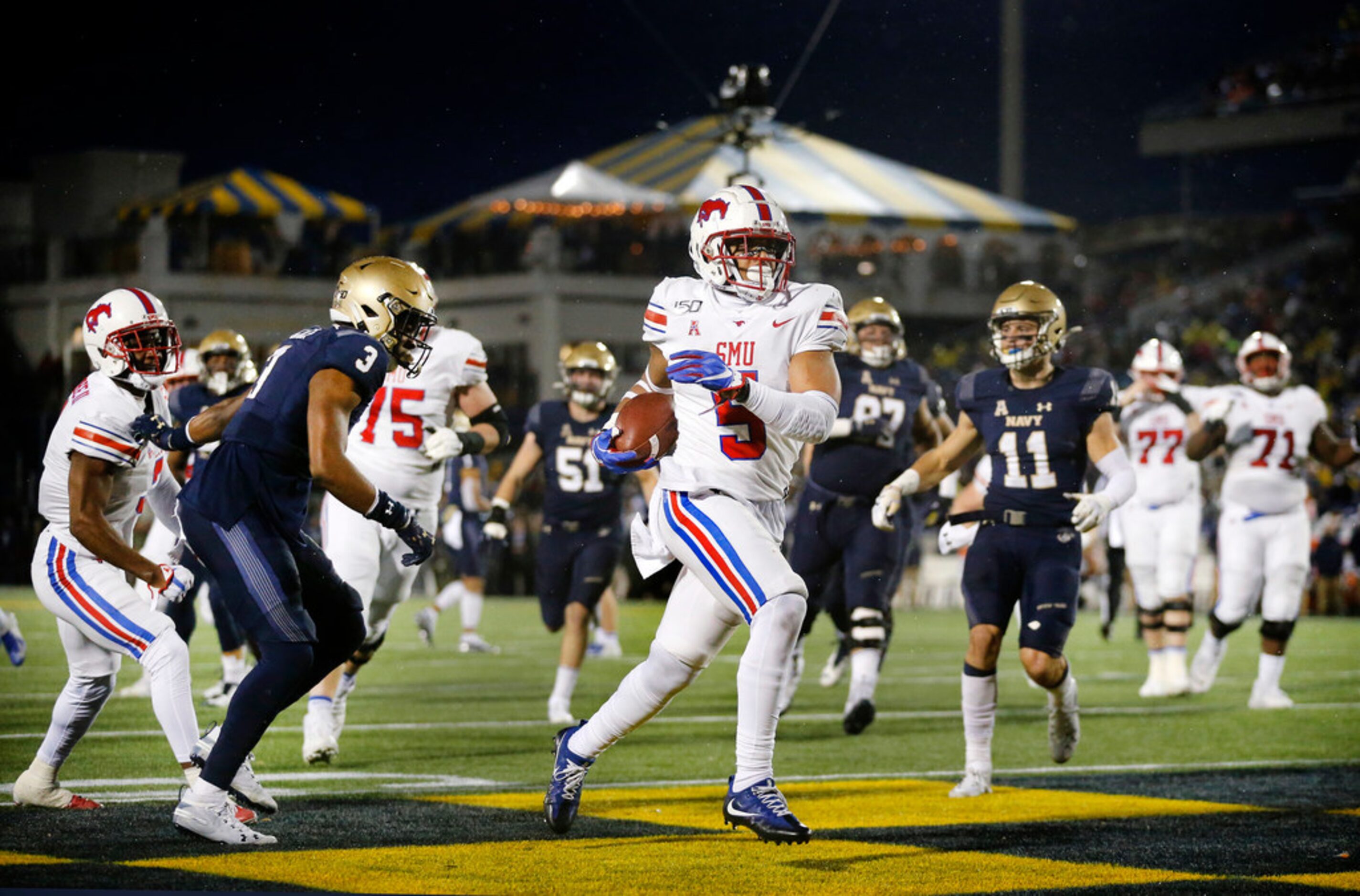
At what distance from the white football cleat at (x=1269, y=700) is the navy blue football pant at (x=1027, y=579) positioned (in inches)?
122

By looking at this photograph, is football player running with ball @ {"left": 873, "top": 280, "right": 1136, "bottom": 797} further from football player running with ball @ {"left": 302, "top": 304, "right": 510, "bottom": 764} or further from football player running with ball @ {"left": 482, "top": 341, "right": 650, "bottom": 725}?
football player running with ball @ {"left": 482, "top": 341, "right": 650, "bottom": 725}

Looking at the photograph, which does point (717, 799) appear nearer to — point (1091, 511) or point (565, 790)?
point (565, 790)

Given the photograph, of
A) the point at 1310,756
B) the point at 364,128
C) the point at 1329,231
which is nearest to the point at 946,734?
the point at 1310,756

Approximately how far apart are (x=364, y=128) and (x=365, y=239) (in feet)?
4.78

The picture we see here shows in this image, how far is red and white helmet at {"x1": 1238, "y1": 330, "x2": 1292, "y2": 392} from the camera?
842 cm

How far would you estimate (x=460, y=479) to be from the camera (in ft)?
42.4

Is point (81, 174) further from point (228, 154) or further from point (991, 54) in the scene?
point (991, 54)

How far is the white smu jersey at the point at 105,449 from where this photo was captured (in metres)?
4.74

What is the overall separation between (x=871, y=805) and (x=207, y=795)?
196 centimetres

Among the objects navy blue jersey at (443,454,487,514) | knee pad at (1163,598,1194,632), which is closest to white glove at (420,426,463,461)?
knee pad at (1163,598,1194,632)

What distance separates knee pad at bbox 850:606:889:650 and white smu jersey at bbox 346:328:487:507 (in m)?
1.83

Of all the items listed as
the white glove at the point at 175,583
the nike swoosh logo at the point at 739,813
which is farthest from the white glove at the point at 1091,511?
Result: the white glove at the point at 175,583

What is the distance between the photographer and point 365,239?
300 inches

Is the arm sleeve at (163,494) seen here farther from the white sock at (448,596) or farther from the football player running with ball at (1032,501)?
the white sock at (448,596)
